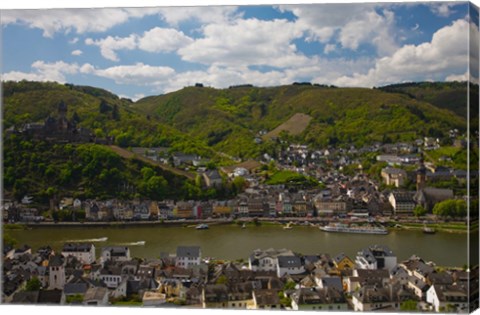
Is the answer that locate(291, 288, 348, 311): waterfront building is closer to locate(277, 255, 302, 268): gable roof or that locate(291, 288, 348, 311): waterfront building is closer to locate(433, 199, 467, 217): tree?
locate(277, 255, 302, 268): gable roof

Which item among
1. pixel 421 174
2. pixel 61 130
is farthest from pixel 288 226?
pixel 61 130

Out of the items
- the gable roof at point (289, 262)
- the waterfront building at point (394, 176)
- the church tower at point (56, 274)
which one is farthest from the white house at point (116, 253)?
the waterfront building at point (394, 176)

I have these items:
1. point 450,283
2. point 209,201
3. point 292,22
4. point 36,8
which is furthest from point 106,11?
point 450,283

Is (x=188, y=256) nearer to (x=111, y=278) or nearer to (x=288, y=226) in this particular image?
(x=111, y=278)

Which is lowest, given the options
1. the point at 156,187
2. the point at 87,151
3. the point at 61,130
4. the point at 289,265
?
the point at 289,265

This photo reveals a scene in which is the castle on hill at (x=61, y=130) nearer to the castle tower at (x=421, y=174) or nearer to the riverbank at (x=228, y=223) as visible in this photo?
the riverbank at (x=228, y=223)

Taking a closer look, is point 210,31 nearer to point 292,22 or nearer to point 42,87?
point 292,22
